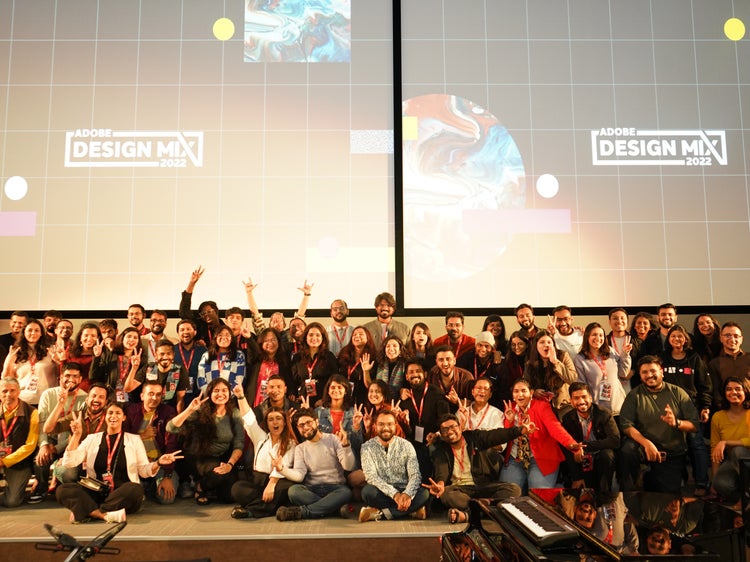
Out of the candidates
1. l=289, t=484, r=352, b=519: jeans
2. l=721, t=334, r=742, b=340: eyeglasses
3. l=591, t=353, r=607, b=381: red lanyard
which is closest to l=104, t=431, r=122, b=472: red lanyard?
l=289, t=484, r=352, b=519: jeans

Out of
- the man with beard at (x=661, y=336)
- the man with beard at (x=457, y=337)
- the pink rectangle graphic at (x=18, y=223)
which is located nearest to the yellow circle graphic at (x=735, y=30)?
the man with beard at (x=661, y=336)

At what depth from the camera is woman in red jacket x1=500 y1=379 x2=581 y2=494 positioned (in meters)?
4.77

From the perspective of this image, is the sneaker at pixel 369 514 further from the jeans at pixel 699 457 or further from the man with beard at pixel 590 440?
the jeans at pixel 699 457

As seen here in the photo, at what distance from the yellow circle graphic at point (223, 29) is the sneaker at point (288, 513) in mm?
4844

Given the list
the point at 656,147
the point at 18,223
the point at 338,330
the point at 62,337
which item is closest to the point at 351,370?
the point at 338,330

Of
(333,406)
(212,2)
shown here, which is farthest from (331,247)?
(212,2)

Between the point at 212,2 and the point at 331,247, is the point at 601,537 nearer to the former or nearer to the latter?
the point at 331,247

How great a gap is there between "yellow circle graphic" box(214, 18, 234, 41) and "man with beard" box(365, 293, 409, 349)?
10.8 feet

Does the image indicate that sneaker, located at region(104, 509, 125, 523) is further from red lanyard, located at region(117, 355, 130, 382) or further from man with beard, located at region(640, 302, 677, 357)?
man with beard, located at region(640, 302, 677, 357)

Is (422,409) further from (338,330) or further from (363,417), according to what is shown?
(338,330)

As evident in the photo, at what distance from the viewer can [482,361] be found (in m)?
5.43

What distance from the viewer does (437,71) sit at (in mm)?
6836

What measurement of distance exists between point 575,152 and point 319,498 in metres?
4.38

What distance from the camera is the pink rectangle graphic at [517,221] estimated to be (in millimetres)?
6617
